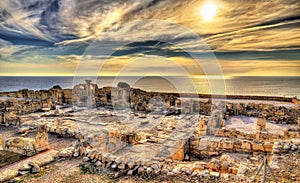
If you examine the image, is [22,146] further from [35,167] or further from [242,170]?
[242,170]

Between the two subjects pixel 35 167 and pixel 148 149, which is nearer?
pixel 35 167

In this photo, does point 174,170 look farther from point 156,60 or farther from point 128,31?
point 156,60

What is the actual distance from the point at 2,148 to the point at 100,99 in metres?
14.9

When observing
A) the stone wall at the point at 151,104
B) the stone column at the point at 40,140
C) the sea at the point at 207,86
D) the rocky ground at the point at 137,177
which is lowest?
the rocky ground at the point at 137,177

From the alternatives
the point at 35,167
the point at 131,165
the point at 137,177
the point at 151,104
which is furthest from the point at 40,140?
the point at 151,104

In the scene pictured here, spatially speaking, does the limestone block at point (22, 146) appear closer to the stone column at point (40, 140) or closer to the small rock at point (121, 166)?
the stone column at point (40, 140)

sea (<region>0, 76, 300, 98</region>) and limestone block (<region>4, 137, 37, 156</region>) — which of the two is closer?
limestone block (<region>4, 137, 37, 156</region>)

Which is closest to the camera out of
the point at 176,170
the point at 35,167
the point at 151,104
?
the point at 176,170

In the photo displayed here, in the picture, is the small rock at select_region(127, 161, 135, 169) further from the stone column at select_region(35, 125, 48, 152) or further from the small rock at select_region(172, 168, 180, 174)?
the stone column at select_region(35, 125, 48, 152)

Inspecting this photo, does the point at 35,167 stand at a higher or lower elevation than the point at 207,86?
lower

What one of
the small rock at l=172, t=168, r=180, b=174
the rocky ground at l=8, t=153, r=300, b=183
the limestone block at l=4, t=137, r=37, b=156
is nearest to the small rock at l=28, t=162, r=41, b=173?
the rocky ground at l=8, t=153, r=300, b=183

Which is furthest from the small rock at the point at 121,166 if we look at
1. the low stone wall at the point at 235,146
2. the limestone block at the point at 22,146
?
the limestone block at the point at 22,146

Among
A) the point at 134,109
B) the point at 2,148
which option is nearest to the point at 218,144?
the point at 2,148

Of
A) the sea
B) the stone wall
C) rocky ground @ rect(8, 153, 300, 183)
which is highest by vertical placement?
the sea
